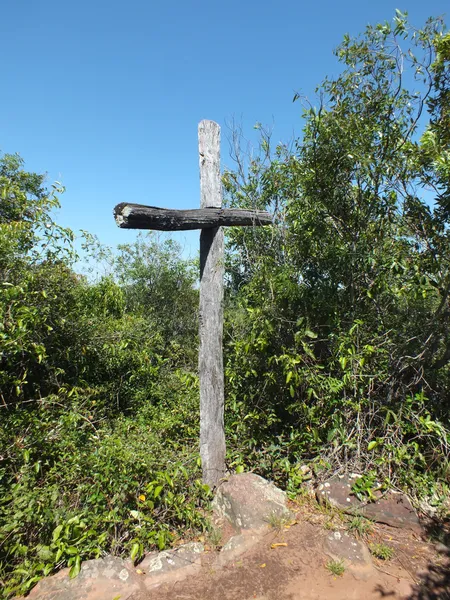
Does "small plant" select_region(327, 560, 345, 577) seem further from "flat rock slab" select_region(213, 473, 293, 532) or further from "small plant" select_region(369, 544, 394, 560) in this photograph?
"flat rock slab" select_region(213, 473, 293, 532)

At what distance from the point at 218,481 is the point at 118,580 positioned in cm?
124

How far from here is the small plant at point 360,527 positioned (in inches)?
122

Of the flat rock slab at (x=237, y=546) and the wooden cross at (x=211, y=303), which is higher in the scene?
the wooden cross at (x=211, y=303)

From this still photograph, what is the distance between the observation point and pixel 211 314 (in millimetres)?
3707

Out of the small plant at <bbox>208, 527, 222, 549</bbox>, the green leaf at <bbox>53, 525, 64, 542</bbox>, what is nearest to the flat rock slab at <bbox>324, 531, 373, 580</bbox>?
the small plant at <bbox>208, 527, 222, 549</bbox>

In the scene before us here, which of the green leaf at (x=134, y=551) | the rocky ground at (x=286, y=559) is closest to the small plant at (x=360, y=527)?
the rocky ground at (x=286, y=559)

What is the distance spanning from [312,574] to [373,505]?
94 cm

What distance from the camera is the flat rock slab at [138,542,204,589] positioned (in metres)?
2.71

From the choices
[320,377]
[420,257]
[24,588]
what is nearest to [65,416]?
[24,588]

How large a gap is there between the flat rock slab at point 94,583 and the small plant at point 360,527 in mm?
1772

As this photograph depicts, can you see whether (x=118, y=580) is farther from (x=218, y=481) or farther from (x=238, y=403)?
(x=238, y=403)

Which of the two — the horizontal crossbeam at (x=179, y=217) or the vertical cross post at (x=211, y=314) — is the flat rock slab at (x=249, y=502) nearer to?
the vertical cross post at (x=211, y=314)

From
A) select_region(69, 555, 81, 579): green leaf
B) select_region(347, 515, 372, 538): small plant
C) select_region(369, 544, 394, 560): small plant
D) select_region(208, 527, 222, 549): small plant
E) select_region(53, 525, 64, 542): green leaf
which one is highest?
select_region(53, 525, 64, 542): green leaf

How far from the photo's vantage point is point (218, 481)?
364 centimetres
